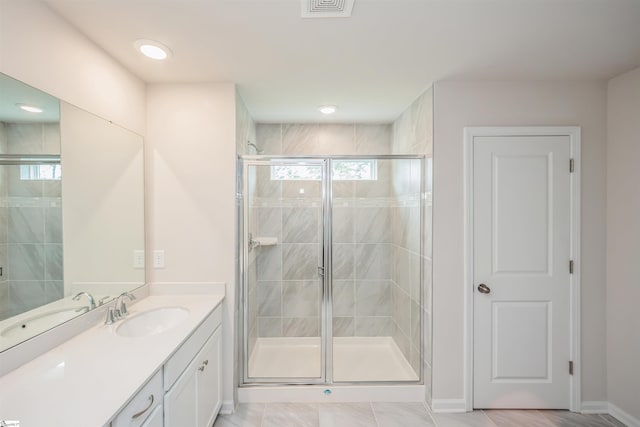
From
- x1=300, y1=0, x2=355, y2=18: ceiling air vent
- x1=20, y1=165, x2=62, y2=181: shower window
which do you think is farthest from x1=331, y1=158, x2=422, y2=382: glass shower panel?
x1=20, y1=165, x2=62, y2=181: shower window

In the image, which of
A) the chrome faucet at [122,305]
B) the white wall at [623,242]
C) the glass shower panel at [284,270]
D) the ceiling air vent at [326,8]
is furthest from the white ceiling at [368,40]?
the chrome faucet at [122,305]

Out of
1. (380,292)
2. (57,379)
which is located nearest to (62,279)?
(57,379)

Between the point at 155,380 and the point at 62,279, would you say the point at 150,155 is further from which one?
the point at 155,380

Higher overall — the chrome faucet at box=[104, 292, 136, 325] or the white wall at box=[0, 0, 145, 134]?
the white wall at box=[0, 0, 145, 134]

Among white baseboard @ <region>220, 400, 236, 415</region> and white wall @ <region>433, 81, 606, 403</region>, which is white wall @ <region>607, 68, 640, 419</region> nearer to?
white wall @ <region>433, 81, 606, 403</region>

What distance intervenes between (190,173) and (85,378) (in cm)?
144

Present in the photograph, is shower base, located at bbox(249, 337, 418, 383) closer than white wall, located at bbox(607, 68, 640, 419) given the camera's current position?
No

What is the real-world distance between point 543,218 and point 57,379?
2.96 meters

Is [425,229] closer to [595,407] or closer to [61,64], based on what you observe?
[595,407]

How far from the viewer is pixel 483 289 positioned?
7.18 feet

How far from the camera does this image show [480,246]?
2.21 meters

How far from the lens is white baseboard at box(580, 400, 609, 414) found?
2.20 m

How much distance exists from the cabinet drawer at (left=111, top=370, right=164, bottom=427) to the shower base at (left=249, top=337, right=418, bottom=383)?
1.30 metres

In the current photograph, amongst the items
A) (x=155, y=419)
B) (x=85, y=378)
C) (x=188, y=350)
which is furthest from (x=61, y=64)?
(x=155, y=419)
